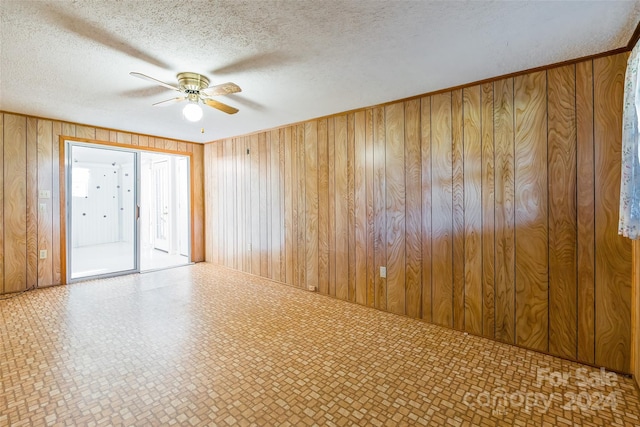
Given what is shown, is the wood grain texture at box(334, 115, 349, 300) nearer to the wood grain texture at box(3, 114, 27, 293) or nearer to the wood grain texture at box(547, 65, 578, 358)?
the wood grain texture at box(547, 65, 578, 358)

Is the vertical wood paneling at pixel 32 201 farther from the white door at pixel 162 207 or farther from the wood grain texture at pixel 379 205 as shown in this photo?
the wood grain texture at pixel 379 205

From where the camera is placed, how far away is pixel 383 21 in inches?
69.3

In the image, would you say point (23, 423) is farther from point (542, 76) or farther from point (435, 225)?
point (542, 76)

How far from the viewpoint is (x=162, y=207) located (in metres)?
6.88

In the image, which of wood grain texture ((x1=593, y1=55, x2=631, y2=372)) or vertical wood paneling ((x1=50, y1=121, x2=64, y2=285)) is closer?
wood grain texture ((x1=593, y1=55, x2=631, y2=372))

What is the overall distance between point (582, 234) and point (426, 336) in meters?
1.50

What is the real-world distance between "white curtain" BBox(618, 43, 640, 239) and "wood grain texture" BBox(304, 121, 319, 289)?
9.40 ft

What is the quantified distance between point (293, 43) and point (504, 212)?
223cm

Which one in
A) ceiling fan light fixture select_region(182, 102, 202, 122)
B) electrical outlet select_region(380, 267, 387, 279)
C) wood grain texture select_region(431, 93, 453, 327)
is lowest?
electrical outlet select_region(380, 267, 387, 279)

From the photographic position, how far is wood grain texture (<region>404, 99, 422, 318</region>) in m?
3.00

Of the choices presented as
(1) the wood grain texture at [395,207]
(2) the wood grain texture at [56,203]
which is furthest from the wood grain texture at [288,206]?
(2) the wood grain texture at [56,203]

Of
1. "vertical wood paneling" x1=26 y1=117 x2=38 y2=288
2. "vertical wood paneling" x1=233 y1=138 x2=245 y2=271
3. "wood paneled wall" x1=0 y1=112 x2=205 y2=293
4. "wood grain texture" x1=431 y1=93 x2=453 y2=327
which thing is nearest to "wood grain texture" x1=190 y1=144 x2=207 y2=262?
"vertical wood paneling" x1=233 y1=138 x2=245 y2=271

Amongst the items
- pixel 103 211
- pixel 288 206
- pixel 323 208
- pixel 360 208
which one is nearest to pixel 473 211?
pixel 360 208

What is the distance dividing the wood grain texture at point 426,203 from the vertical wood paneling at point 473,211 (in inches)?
13.2
